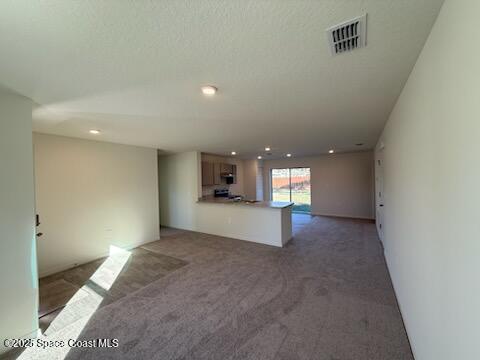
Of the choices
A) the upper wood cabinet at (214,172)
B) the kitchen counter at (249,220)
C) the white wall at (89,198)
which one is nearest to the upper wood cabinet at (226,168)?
the upper wood cabinet at (214,172)

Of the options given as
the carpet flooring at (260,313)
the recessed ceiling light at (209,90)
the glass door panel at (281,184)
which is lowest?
the carpet flooring at (260,313)

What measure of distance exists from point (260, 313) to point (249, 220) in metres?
2.70

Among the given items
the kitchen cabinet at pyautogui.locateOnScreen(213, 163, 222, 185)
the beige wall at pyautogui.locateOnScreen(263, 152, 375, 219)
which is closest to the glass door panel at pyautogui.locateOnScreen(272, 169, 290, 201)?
the beige wall at pyautogui.locateOnScreen(263, 152, 375, 219)

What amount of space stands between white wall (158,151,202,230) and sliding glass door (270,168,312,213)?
4.37 metres

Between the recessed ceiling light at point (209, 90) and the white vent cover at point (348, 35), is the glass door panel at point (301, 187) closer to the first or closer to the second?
the recessed ceiling light at point (209, 90)

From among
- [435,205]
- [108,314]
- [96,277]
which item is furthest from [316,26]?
[96,277]

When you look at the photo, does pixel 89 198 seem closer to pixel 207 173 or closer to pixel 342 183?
pixel 207 173

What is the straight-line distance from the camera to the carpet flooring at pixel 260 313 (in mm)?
1802

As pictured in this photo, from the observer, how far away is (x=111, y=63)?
1.44m

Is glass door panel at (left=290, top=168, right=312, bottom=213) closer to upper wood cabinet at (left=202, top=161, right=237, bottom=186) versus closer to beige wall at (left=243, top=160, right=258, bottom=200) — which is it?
beige wall at (left=243, top=160, right=258, bottom=200)

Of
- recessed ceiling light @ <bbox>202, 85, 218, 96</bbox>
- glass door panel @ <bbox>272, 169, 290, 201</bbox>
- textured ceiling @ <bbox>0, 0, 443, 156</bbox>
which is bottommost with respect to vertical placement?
glass door panel @ <bbox>272, 169, 290, 201</bbox>

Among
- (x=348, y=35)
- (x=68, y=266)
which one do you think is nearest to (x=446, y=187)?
(x=348, y=35)

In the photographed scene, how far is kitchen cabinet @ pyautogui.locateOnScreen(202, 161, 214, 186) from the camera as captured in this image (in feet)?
20.5

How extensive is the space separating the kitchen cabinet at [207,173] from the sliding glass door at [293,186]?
11.8ft
